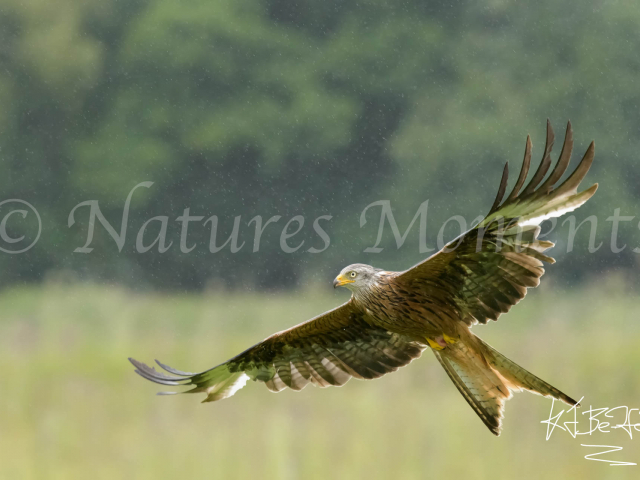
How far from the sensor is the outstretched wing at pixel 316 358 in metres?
6.02

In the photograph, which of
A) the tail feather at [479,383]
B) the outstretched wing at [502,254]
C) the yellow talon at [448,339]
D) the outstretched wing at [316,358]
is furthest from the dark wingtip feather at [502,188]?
the outstretched wing at [316,358]

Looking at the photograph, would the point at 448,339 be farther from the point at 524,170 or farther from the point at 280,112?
the point at 280,112

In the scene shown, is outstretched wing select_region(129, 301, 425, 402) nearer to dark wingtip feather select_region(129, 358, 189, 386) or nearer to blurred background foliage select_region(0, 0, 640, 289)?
dark wingtip feather select_region(129, 358, 189, 386)

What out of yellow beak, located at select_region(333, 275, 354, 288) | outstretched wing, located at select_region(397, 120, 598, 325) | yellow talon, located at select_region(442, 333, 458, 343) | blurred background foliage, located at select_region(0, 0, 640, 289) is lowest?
yellow talon, located at select_region(442, 333, 458, 343)

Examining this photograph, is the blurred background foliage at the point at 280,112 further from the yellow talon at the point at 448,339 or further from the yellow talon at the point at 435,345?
the yellow talon at the point at 448,339

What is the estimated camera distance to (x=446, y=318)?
5309 millimetres

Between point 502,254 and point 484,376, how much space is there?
874mm

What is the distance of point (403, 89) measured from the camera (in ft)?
56.9

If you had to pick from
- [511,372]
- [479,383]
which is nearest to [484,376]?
[479,383]

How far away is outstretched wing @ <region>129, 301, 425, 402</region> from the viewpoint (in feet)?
19.8

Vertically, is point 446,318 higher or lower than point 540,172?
lower

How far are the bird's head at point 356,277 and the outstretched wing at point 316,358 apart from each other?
0.56m

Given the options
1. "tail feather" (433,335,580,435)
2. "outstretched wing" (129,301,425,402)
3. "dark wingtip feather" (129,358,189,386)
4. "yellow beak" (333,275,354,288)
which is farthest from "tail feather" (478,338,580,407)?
"dark wingtip feather" (129,358,189,386)

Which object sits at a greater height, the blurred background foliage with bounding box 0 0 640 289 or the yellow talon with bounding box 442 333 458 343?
the blurred background foliage with bounding box 0 0 640 289
